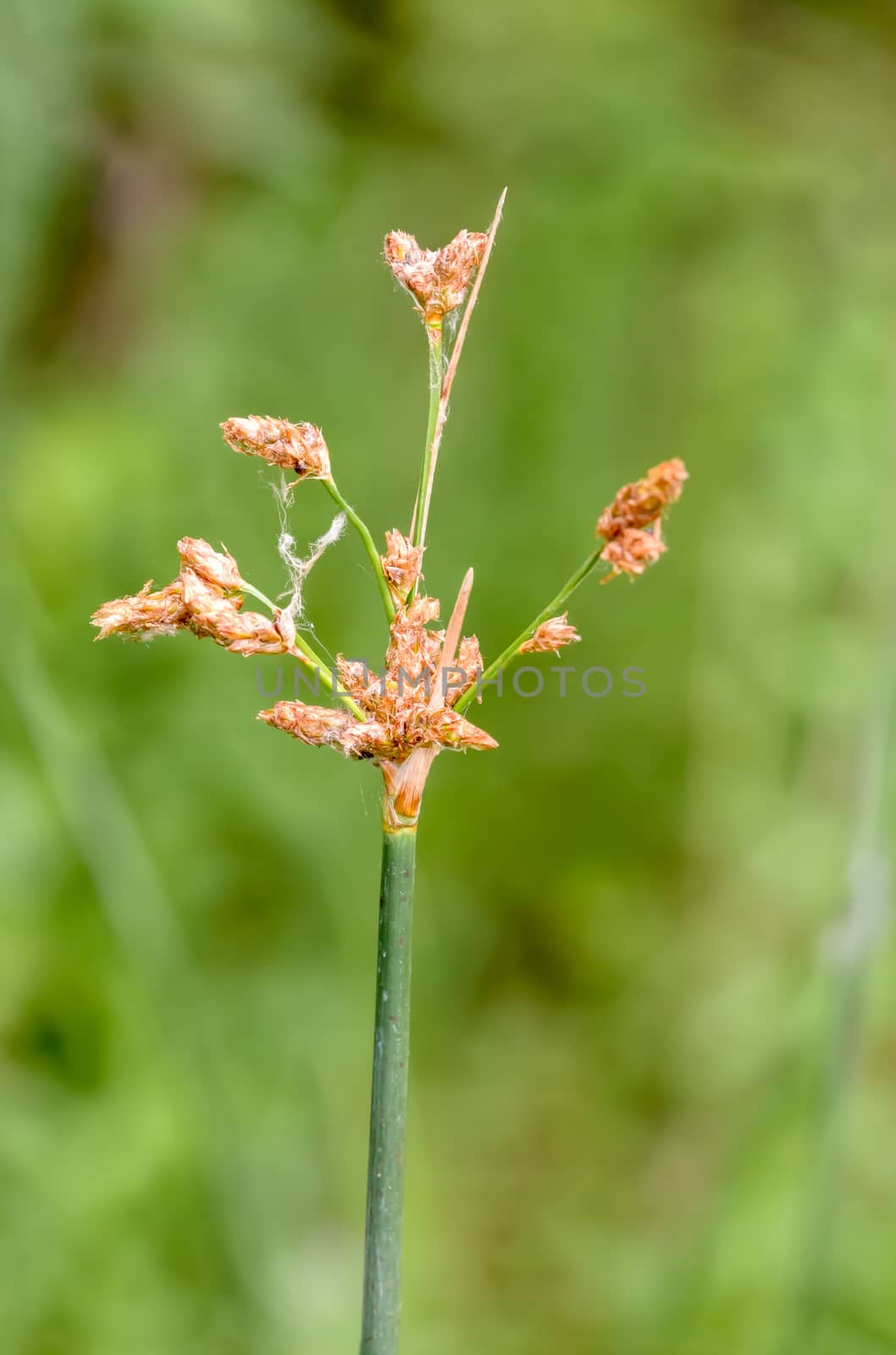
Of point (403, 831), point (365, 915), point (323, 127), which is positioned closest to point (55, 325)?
point (323, 127)

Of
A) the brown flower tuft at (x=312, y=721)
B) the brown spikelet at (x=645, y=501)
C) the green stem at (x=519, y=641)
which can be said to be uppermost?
the brown spikelet at (x=645, y=501)

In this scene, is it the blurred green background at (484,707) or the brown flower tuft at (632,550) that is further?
the blurred green background at (484,707)

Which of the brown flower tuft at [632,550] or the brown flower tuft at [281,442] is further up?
the brown flower tuft at [281,442]

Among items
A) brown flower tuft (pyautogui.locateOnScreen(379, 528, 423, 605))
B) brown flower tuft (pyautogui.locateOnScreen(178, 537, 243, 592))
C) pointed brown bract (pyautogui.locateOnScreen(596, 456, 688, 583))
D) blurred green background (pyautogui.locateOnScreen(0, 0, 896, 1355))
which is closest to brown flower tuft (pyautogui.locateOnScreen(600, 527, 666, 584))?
pointed brown bract (pyautogui.locateOnScreen(596, 456, 688, 583))

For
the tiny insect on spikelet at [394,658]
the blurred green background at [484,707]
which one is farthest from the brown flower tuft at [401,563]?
the blurred green background at [484,707]

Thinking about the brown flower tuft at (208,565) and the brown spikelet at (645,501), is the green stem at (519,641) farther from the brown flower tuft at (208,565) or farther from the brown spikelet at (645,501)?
the brown flower tuft at (208,565)

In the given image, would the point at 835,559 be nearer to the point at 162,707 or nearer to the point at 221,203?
the point at 162,707

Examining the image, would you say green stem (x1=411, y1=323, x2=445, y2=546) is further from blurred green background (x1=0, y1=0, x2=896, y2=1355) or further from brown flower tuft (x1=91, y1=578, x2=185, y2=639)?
blurred green background (x1=0, y1=0, x2=896, y2=1355)

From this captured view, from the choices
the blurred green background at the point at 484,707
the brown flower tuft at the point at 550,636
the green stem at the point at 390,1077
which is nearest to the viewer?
the green stem at the point at 390,1077
